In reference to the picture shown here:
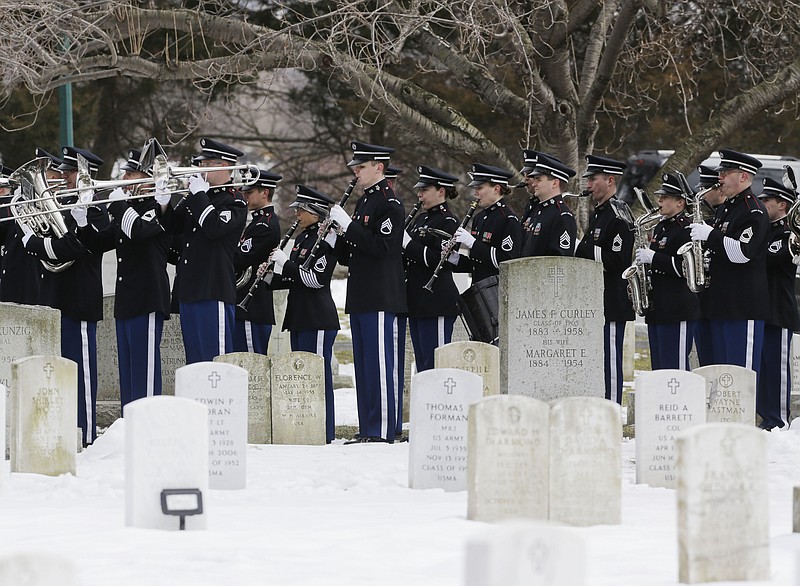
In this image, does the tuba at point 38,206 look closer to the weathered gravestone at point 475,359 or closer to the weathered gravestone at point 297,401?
the weathered gravestone at point 297,401

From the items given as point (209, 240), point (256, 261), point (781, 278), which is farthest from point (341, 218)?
point (781, 278)

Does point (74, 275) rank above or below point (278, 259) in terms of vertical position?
below

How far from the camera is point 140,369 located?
1225 cm

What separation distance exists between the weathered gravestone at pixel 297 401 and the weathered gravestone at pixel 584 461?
175 inches

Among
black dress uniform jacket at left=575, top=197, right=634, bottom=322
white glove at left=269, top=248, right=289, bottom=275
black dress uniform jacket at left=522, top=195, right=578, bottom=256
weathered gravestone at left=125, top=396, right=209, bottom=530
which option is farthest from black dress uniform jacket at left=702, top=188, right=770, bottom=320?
weathered gravestone at left=125, top=396, right=209, bottom=530

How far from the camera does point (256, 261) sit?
44.0 feet

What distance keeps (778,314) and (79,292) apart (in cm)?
554

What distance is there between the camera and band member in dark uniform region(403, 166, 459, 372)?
12.9 metres

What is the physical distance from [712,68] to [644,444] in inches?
756

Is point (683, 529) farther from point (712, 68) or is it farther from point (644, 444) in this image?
point (712, 68)

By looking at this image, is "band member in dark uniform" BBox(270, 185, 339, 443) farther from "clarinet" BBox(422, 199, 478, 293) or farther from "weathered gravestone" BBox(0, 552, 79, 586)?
"weathered gravestone" BBox(0, 552, 79, 586)

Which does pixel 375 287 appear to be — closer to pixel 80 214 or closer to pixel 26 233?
pixel 80 214

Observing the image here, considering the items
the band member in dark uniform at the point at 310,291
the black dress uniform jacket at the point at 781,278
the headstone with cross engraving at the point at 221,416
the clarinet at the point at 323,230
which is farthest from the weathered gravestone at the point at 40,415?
the black dress uniform jacket at the point at 781,278

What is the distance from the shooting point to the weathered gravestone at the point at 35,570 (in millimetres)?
4711
